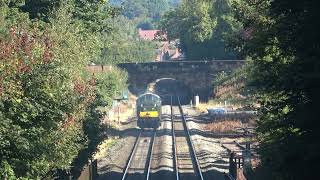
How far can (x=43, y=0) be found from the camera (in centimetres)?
2903

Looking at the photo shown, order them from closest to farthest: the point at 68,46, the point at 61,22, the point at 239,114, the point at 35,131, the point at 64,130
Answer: the point at 35,131
the point at 64,130
the point at 68,46
the point at 61,22
the point at 239,114

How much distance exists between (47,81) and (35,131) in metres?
1.43

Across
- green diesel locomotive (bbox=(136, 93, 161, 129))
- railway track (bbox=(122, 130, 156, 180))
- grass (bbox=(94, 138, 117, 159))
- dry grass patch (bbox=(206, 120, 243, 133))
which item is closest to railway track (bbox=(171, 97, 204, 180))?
railway track (bbox=(122, 130, 156, 180))

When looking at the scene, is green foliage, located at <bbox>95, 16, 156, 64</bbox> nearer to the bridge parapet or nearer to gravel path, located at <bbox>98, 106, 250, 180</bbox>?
the bridge parapet

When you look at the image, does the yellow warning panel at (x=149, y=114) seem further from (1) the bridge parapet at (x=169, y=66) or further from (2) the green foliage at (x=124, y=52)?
(1) the bridge parapet at (x=169, y=66)

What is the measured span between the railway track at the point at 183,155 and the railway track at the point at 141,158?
58.5 inches

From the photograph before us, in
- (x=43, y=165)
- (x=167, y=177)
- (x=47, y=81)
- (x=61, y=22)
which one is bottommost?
(x=167, y=177)

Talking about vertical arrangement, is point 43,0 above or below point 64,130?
above

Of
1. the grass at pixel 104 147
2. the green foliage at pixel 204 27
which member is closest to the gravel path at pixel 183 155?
the grass at pixel 104 147

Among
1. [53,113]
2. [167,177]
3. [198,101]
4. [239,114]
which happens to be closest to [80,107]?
[53,113]

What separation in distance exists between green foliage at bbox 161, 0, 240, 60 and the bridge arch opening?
5.94 m

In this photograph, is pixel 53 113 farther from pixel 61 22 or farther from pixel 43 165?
pixel 61 22

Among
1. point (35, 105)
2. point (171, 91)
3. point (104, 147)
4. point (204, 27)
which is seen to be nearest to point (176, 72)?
point (204, 27)

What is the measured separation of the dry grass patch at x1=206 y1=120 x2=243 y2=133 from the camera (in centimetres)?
4529
